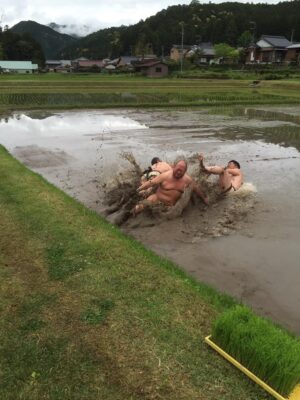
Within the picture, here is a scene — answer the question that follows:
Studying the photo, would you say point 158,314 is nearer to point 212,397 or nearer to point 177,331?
point 177,331

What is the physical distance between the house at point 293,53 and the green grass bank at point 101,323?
72.6 meters

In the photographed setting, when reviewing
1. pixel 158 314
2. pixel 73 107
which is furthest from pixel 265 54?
pixel 158 314

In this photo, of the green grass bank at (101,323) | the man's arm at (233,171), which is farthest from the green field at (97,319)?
the man's arm at (233,171)

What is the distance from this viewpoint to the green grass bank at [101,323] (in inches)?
131

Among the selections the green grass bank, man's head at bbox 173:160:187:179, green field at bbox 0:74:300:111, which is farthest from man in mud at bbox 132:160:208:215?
green field at bbox 0:74:300:111

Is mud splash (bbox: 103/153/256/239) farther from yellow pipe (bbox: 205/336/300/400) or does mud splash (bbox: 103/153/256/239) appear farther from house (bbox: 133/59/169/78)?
house (bbox: 133/59/169/78)

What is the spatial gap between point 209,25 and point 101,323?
112 m

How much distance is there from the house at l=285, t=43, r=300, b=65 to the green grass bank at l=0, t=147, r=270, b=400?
72.6 m

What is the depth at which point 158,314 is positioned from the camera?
4.27 meters

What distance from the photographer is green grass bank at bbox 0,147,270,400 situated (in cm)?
334

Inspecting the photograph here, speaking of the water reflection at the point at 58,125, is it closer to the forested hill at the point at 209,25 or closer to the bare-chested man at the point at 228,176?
the bare-chested man at the point at 228,176

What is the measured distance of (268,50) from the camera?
3066 inches

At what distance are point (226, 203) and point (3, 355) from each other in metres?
6.13

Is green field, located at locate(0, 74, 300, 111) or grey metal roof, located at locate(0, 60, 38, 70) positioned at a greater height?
grey metal roof, located at locate(0, 60, 38, 70)
